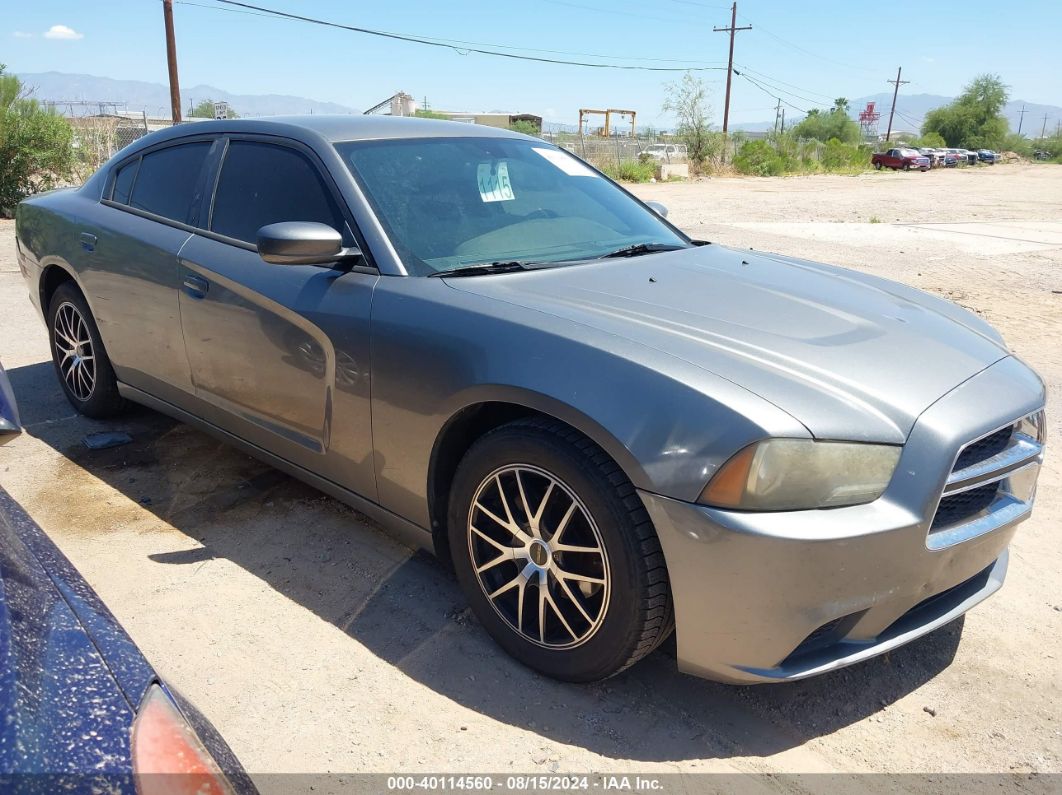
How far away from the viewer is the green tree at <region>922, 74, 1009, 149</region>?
81062 mm

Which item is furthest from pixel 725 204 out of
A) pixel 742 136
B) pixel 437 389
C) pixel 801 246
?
pixel 742 136

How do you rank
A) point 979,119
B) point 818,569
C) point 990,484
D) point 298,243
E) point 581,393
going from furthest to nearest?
point 979,119 < point 298,243 < point 990,484 < point 581,393 < point 818,569

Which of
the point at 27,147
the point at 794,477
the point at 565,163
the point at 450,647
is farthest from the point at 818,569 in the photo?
the point at 27,147

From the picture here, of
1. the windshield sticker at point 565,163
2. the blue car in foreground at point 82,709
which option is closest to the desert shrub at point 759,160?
the windshield sticker at point 565,163

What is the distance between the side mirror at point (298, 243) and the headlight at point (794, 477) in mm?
1544

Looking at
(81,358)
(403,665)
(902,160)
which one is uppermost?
(902,160)

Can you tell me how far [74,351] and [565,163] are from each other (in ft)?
9.58

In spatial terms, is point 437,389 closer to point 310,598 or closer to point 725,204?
point 310,598

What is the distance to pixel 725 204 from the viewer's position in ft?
66.2

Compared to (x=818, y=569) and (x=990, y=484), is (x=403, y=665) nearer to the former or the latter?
(x=818, y=569)

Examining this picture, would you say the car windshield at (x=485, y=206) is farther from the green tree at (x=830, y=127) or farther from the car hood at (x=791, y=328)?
the green tree at (x=830, y=127)

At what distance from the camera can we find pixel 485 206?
3246 millimetres

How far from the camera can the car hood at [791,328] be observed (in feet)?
7.15

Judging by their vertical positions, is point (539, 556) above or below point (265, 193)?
below
